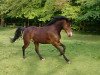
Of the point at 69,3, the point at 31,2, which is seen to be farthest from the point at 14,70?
the point at 31,2

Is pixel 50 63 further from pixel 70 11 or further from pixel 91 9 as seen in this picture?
pixel 70 11

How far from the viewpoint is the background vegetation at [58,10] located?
1022 inches

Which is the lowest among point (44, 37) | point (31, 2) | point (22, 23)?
point (22, 23)

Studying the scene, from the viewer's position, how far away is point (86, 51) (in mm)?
16406

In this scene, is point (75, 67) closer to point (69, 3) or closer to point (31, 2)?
point (69, 3)

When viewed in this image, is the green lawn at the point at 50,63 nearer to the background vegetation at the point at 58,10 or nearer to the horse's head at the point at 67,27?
the horse's head at the point at 67,27

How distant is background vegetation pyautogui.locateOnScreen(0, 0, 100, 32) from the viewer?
85.2ft

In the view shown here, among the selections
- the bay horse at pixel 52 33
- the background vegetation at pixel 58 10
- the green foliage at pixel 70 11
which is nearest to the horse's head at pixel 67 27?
the bay horse at pixel 52 33

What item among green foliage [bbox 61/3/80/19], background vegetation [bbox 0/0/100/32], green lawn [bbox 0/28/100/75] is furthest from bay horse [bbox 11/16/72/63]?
green foliage [bbox 61/3/80/19]

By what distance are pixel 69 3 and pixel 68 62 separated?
1753 centimetres

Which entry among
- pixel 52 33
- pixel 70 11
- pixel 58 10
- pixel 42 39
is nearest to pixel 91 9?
pixel 70 11

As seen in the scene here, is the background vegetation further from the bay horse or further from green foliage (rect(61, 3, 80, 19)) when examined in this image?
the bay horse

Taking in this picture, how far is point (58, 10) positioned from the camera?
3077 centimetres

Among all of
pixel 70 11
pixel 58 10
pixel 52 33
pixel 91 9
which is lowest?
pixel 58 10
